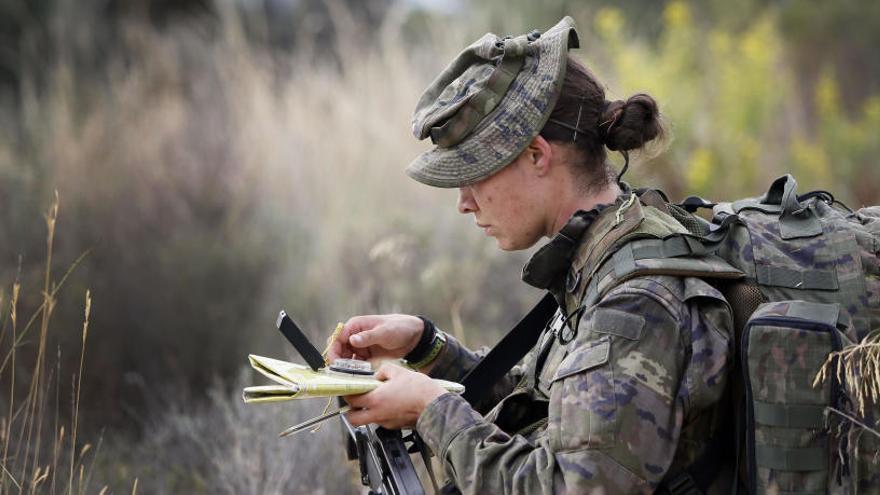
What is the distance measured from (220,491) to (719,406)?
2.35 meters

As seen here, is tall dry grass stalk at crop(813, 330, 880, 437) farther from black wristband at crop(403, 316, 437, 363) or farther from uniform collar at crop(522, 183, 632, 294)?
black wristband at crop(403, 316, 437, 363)

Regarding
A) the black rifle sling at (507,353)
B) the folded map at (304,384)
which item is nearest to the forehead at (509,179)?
the black rifle sling at (507,353)

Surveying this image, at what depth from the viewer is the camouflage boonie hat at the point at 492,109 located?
238 centimetres

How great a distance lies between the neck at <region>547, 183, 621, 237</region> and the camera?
2.46 m

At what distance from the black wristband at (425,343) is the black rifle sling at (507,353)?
21 centimetres

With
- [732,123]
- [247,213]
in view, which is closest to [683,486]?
[247,213]

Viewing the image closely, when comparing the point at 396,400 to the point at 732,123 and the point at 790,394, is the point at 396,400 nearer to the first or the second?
the point at 790,394

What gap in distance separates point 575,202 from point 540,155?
15 centimetres

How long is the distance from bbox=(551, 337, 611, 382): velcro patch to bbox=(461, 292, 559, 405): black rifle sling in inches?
21.4

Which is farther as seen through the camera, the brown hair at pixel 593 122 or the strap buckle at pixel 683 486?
the brown hair at pixel 593 122

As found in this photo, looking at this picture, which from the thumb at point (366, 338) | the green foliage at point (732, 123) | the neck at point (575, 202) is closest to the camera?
the neck at point (575, 202)

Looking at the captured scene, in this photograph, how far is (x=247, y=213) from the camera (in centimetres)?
673

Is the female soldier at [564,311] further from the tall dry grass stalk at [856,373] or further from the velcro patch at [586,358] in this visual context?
the tall dry grass stalk at [856,373]

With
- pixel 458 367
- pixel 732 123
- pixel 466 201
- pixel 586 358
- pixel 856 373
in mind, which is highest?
pixel 732 123
